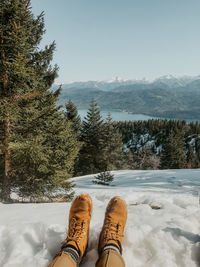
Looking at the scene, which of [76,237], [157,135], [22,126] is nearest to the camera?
[76,237]

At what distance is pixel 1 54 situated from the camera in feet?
15.3

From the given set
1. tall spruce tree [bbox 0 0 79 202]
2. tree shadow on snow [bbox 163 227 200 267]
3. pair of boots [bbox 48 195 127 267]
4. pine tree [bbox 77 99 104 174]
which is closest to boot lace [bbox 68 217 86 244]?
pair of boots [bbox 48 195 127 267]

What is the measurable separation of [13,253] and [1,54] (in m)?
5.29

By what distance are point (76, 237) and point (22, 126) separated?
4342mm

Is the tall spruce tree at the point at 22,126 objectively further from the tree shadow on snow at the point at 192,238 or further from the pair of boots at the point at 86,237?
the tree shadow on snow at the point at 192,238

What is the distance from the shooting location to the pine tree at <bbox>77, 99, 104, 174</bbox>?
21688 millimetres

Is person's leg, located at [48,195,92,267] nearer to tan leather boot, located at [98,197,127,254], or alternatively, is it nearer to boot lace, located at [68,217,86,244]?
boot lace, located at [68,217,86,244]

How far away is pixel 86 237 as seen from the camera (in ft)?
6.25

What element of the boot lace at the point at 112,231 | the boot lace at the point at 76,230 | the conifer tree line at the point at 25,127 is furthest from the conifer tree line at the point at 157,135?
the boot lace at the point at 76,230

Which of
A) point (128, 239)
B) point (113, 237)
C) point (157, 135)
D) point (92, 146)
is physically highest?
point (113, 237)

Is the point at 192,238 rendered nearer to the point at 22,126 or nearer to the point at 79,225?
the point at 79,225

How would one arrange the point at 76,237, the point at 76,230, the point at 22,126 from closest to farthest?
the point at 76,237
the point at 76,230
the point at 22,126

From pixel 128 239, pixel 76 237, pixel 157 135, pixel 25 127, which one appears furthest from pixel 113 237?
pixel 157 135

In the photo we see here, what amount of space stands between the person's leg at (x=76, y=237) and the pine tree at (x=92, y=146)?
19.1 metres
